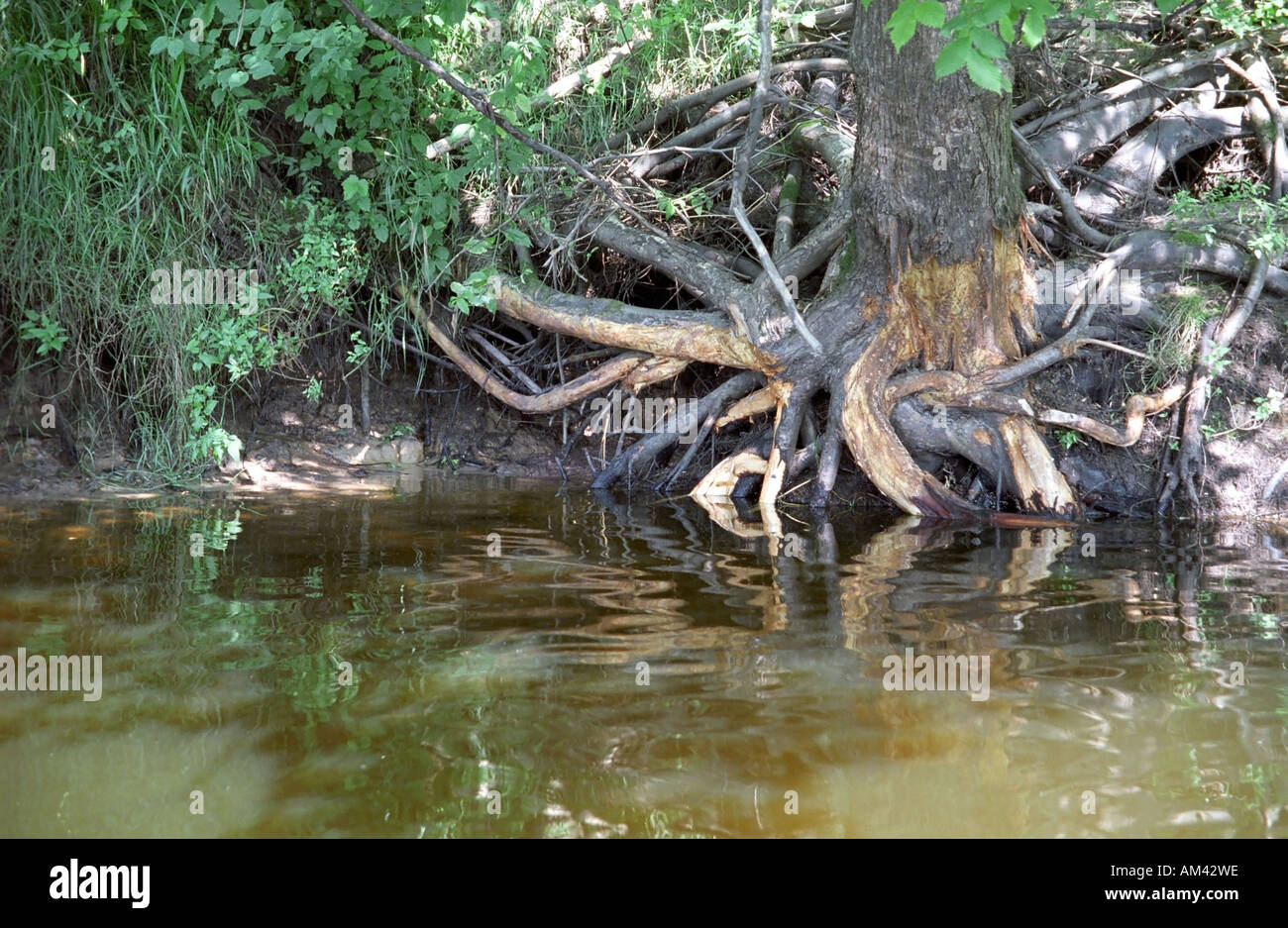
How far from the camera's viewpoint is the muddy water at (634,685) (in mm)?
2818

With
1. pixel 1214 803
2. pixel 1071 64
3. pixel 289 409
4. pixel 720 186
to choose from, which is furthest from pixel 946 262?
pixel 289 409

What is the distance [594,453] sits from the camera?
7.53 meters

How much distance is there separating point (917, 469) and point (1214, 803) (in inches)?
136

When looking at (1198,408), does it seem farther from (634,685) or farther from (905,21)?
(634,685)

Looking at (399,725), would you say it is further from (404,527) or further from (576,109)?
(576,109)

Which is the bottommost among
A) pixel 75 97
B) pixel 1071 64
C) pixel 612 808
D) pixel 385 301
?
pixel 612 808

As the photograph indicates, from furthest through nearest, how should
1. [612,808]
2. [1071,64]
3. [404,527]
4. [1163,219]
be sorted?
[1071,64], [1163,219], [404,527], [612,808]

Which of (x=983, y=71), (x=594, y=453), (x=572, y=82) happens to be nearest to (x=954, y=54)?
(x=983, y=71)

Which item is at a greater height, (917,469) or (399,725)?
(917,469)

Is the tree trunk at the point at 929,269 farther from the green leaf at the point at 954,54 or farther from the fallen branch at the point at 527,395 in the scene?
the green leaf at the point at 954,54

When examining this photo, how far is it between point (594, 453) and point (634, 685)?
409 cm

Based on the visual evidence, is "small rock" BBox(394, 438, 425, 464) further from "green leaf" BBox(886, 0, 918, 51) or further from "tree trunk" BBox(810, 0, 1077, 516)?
"green leaf" BBox(886, 0, 918, 51)

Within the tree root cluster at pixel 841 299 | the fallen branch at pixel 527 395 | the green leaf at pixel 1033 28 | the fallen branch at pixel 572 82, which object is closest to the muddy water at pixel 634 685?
the tree root cluster at pixel 841 299

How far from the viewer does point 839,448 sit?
6.38m
